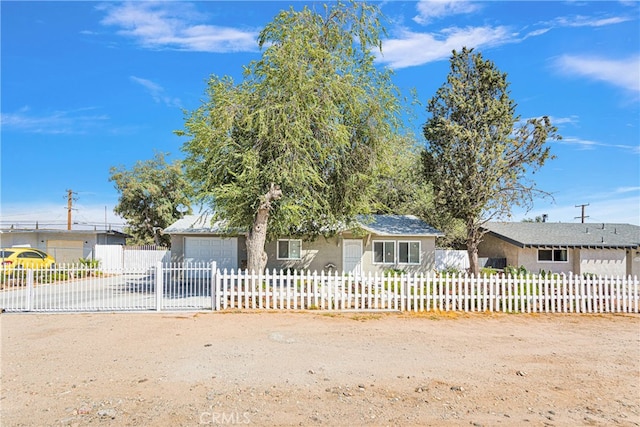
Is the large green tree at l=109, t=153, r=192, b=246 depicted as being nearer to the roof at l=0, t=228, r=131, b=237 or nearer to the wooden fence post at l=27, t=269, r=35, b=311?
the roof at l=0, t=228, r=131, b=237

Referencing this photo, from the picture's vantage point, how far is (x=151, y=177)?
3800 centimetres

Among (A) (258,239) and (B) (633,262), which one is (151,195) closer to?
(A) (258,239)

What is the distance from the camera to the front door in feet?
71.5

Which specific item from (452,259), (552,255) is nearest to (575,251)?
(552,255)

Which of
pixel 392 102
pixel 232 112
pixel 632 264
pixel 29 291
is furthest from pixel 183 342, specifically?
pixel 632 264

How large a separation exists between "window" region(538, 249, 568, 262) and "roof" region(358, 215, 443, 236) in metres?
7.63

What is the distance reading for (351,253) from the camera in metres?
21.9

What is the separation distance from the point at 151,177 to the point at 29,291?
27.3 m

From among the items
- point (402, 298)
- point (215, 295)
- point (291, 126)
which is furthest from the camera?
point (291, 126)

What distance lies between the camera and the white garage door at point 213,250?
22.0 meters

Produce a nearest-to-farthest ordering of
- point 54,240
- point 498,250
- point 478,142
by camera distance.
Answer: point 478,142 → point 498,250 → point 54,240

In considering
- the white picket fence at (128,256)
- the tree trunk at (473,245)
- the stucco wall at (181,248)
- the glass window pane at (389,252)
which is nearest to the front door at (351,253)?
the glass window pane at (389,252)

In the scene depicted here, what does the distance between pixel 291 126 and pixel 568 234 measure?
2021cm

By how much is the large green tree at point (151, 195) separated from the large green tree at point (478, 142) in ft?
77.5
